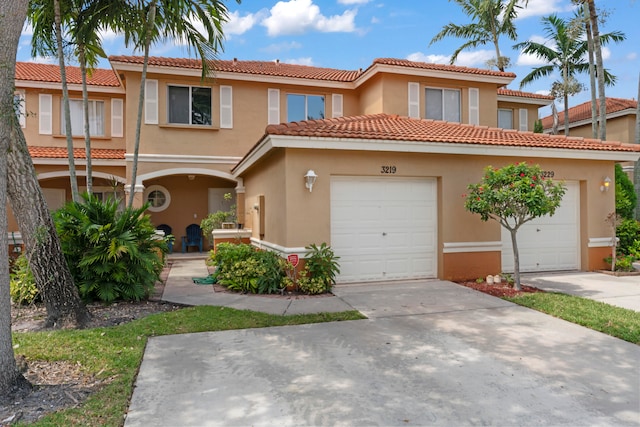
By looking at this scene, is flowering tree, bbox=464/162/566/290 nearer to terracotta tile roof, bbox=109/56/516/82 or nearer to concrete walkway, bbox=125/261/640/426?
concrete walkway, bbox=125/261/640/426

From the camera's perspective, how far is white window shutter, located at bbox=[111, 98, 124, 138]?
16.8m

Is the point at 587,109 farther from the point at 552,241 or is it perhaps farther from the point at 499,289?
the point at 499,289

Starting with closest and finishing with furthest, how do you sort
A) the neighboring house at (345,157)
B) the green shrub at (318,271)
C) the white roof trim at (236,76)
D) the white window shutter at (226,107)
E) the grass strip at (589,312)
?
the grass strip at (589,312) < the green shrub at (318,271) < the neighboring house at (345,157) < the white roof trim at (236,76) < the white window shutter at (226,107)

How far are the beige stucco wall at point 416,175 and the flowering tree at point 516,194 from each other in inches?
43.5

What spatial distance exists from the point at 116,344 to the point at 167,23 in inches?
341

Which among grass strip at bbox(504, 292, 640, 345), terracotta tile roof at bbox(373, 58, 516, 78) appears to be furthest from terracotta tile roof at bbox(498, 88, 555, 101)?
grass strip at bbox(504, 292, 640, 345)

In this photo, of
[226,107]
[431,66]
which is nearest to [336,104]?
[431,66]

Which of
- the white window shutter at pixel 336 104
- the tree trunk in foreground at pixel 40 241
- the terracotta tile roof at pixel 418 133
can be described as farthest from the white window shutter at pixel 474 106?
the tree trunk in foreground at pixel 40 241

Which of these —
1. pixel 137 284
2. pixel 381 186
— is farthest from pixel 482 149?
pixel 137 284

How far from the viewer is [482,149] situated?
9.85 m

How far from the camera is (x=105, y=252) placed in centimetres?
740

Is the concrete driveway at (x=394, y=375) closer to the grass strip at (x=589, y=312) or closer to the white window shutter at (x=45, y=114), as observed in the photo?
the grass strip at (x=589, y=312)

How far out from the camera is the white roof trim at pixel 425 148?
8633 millimetres

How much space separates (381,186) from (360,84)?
7.58 m
